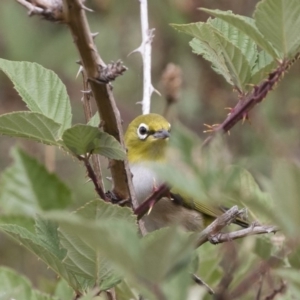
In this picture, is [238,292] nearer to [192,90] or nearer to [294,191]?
[294,191]

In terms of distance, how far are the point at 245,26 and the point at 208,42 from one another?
185 millimetres

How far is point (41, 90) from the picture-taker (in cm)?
177

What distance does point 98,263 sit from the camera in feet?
4.72

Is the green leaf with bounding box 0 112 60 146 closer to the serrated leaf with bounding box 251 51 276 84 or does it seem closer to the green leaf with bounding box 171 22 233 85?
the green leaf with bounding box 171 22 233 85

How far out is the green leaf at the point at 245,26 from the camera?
1471mm

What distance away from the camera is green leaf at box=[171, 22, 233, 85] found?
1.63 meters

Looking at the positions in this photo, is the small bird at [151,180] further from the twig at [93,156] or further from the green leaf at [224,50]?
the green leaf at [224,50]

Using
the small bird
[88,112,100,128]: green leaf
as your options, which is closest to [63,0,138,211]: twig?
[88,112,100,128]: green leaf

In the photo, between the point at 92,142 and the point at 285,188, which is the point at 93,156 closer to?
the point at 92,142

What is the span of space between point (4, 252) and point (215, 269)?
3.42 meters

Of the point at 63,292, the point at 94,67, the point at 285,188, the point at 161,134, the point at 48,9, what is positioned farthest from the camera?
the point at 161,134

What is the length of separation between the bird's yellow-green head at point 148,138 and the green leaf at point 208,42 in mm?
1716

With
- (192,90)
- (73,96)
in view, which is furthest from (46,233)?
(192,90)

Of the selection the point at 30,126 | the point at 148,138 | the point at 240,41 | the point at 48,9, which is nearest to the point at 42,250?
the point at 30,126
